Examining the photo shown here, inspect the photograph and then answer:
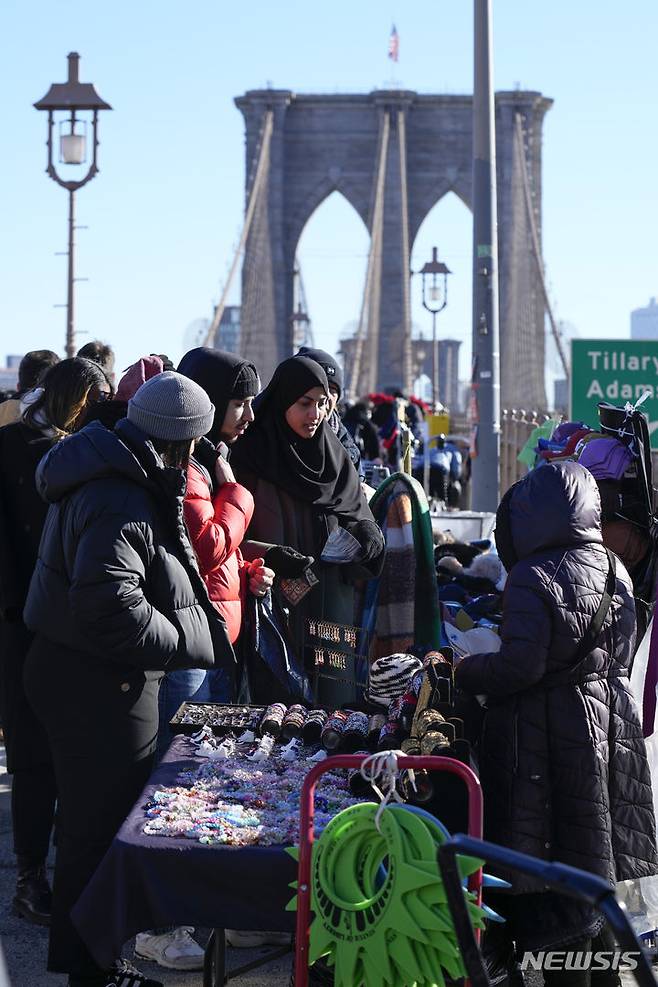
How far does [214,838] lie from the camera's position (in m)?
3.07

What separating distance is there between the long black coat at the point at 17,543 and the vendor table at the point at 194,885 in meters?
1.68

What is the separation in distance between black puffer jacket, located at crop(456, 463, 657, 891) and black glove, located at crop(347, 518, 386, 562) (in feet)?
3.75

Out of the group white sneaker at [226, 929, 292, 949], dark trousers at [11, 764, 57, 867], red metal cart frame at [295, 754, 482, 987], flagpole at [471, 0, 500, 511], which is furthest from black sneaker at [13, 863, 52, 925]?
flagpole at [471, 0, 500, 511]

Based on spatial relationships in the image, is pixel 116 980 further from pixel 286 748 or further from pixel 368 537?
pixel 368 537

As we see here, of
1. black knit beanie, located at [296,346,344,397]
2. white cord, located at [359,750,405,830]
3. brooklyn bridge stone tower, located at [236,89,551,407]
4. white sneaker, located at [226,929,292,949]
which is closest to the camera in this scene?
white cord, located at [359,750,405,830]

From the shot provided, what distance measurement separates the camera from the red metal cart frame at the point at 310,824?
286 cm

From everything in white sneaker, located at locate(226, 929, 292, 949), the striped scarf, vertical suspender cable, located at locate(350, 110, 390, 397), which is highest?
vertical suspender cable, located at locate(350, 110, 390, 397)

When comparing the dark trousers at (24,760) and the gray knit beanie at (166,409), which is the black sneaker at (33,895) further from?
the gray knit beanie at (166,409)

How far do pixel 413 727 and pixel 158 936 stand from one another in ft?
4.12

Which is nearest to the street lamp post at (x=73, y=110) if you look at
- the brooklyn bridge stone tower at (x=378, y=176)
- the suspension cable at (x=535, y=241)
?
the suspension cable at (x=535, y=241)

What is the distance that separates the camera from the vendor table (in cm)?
301

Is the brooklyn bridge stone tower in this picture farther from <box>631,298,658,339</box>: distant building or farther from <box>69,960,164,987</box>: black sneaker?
<box>69,960,164,987</box>: black sneaker

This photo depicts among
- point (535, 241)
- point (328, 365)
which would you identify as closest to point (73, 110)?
point (328, 365)

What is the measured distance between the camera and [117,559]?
342 centimetres
